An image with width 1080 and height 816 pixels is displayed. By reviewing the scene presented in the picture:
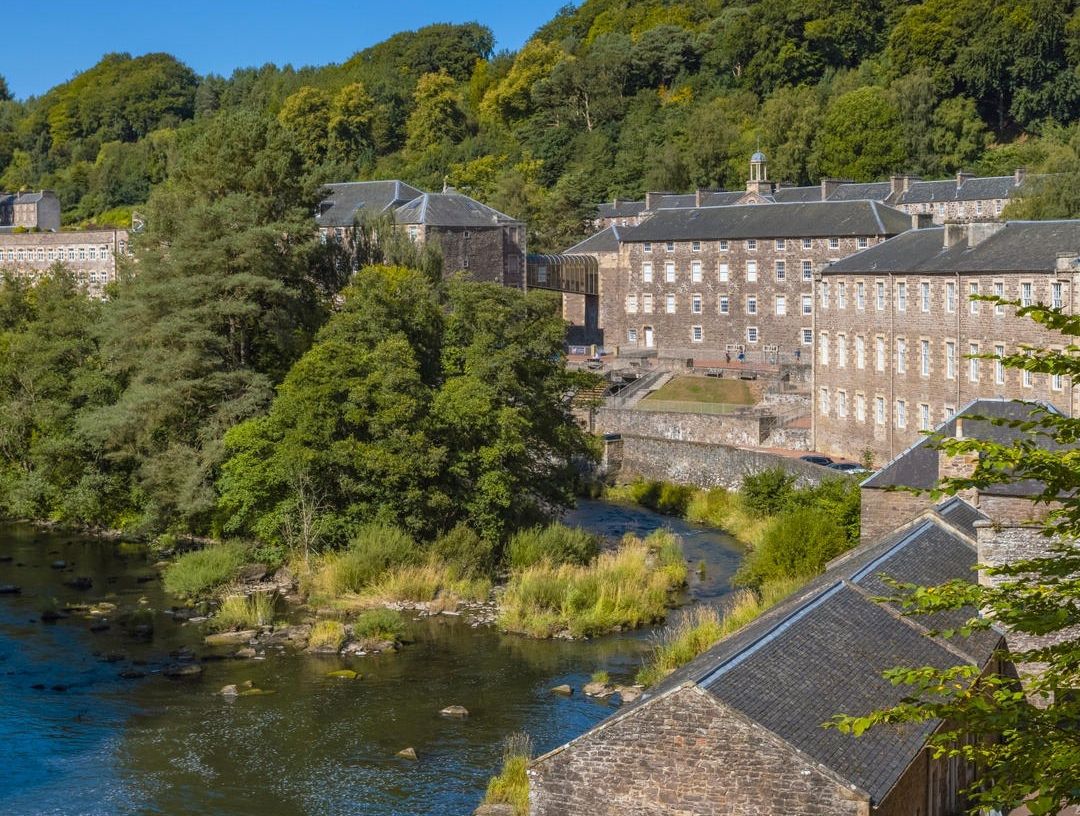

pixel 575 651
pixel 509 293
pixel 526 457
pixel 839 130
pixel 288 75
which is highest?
pixel 288 75

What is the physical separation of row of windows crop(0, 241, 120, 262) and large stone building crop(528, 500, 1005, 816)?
74000 mm

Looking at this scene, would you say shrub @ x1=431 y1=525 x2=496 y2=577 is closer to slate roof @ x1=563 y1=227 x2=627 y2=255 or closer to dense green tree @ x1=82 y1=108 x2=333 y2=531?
dense green tree @ x1=82 y1=108 x2=333 y2=531

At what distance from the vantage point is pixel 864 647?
1706cm

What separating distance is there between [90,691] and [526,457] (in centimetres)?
1436

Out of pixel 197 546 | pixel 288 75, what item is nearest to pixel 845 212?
pixel 197 546

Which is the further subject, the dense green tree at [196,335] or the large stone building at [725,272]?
the large stone building at [725,272]

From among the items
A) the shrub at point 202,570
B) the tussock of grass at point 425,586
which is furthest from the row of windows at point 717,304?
the shrub at point 202,570

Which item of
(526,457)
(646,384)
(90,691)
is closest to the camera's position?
(90,691)

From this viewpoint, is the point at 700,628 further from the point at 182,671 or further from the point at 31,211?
the point at 31,211

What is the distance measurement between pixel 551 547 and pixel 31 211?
7816 cm

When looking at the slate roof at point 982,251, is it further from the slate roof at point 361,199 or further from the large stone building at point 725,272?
the slate roof at point 361,199

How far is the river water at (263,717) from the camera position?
21.4 m

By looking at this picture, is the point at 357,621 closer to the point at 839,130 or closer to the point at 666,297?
the point at 666,297

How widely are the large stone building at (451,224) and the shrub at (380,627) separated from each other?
3230cm
